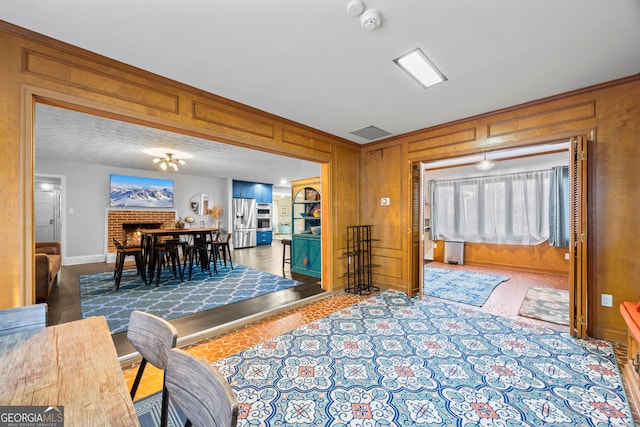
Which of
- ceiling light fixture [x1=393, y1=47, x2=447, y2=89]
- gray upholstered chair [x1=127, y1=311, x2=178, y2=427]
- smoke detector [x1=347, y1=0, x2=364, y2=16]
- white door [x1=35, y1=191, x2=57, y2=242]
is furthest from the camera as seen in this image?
white door [x1=35, y1=191, x2=57, y2=242]

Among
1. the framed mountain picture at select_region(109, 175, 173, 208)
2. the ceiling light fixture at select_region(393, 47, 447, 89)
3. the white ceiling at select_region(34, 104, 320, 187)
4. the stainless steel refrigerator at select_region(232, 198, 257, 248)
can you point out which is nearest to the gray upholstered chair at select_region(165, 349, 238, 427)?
the ceiling light fixture at select_region(393, 47, 447, 89)

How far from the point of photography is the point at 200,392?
844mm

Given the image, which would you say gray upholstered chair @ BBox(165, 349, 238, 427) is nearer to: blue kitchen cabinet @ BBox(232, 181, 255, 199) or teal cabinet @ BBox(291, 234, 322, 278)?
teal cabinet @ BBox(291, 234, 322, 278)

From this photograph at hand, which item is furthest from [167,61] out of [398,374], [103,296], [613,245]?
[613,245]

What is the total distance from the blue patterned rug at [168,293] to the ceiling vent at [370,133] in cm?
285

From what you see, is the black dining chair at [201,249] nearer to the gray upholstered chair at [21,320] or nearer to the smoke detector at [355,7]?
the gray upholstered chair at [21,320]

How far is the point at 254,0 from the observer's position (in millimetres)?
1587

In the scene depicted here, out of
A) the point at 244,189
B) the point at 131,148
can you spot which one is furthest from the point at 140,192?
the point at 244,189

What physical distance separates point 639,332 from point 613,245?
1326mm

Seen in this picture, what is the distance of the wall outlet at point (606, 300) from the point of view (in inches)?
104

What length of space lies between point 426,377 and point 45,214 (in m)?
10.3

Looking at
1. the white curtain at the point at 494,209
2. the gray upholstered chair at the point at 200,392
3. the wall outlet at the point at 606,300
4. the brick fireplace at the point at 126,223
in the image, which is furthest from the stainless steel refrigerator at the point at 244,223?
the wall outlet at the point at 606,300

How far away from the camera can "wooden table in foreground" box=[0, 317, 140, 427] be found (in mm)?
762

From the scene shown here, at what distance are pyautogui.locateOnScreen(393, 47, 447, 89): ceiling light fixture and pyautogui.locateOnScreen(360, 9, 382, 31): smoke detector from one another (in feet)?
1.63
